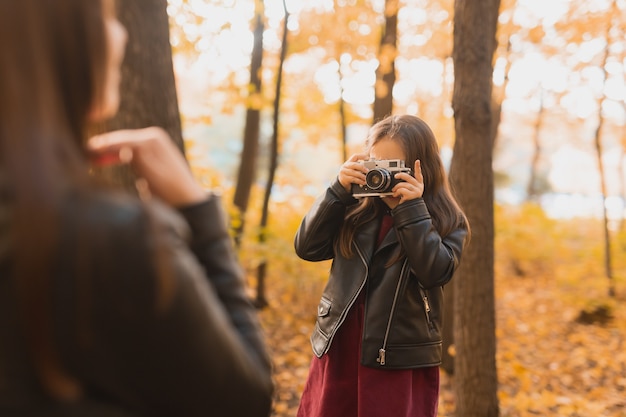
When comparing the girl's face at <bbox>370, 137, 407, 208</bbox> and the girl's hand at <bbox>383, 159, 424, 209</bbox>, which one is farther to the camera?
the girl's face at <bbox>370, 137, 407, 208</bbox>

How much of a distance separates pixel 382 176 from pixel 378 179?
0.03 metres

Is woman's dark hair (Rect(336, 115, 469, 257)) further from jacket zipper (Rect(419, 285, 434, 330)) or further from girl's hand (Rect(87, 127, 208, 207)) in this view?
girl's hand (Rect(87, 127, 208, 207))

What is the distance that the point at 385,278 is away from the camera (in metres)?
2.39

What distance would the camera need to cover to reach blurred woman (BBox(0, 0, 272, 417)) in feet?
2.65

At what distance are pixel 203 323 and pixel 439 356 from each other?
5.77 feet

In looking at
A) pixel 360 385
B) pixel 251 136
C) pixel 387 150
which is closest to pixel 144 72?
pixel 387 150

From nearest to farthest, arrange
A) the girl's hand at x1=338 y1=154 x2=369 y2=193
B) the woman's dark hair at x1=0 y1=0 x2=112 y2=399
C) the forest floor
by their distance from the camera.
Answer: the woman's dark hair at x1=0 y1=0 x2=112 y2=399
the girl's hand at x1=338 y1=154 x2=369 y2=193
the forest floor

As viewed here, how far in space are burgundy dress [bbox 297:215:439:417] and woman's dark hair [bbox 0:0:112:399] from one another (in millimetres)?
1672

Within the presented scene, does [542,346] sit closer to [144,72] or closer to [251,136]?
[251,136]

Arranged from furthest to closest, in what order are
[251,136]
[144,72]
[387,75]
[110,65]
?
[251,136] < [387,75] < [144,72] < [110,65]

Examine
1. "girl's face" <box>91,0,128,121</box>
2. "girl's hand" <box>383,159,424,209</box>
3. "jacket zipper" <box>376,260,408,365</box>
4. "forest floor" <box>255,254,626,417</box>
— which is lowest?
"forest floor" <box>255,254,626,417</box>

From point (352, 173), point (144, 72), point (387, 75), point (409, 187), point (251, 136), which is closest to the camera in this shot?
point (144, 72)

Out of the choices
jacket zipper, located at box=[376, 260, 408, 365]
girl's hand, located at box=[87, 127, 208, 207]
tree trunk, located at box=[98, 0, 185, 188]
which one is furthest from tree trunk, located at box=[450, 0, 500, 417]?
girl's hand, located at box=[87, 127, 208, 207]

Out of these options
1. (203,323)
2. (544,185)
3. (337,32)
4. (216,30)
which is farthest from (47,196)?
(544,185)
